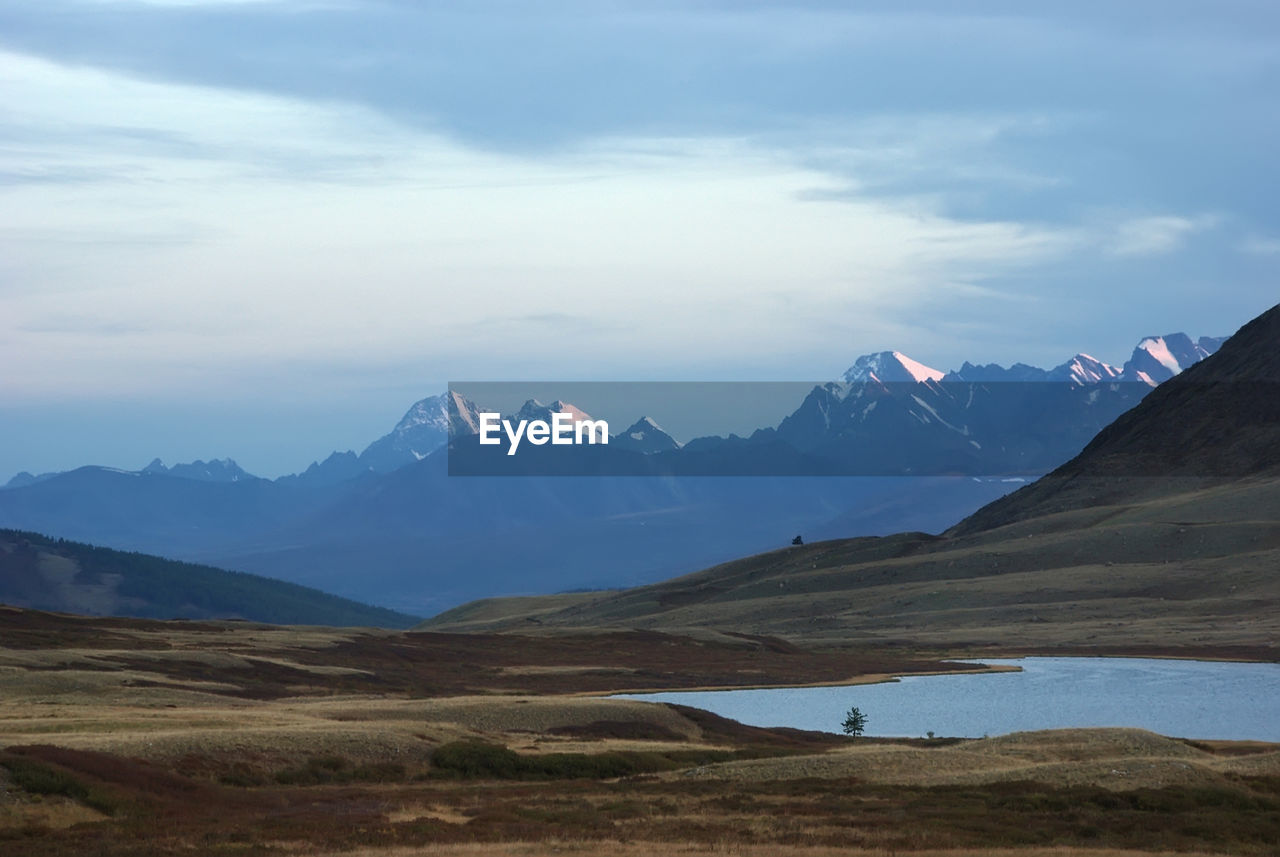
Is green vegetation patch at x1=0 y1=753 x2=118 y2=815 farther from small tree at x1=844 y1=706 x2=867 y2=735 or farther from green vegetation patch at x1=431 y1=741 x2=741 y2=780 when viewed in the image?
small tree at x1=844 y1=706 x2=867 y2=735

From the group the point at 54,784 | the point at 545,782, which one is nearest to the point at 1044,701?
the point at 545,782

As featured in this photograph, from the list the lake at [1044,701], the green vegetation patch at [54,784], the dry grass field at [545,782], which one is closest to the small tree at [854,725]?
the lake at [1044,701]

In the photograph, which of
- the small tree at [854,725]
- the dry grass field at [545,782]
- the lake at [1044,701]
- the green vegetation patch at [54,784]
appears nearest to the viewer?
the dry grass field at [545,782]

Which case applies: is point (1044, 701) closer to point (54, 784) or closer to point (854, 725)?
point (854, 725)

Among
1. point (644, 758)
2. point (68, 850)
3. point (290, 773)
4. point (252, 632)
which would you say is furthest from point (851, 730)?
point (252, 632)

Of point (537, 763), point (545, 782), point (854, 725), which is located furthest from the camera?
point (854, 725)

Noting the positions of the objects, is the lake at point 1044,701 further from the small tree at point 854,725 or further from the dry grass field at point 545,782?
the dry grass field at point 545,782

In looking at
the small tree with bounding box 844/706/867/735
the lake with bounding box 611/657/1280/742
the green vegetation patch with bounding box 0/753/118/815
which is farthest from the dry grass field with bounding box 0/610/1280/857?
the lake with bounding box 611/657/1280/742
